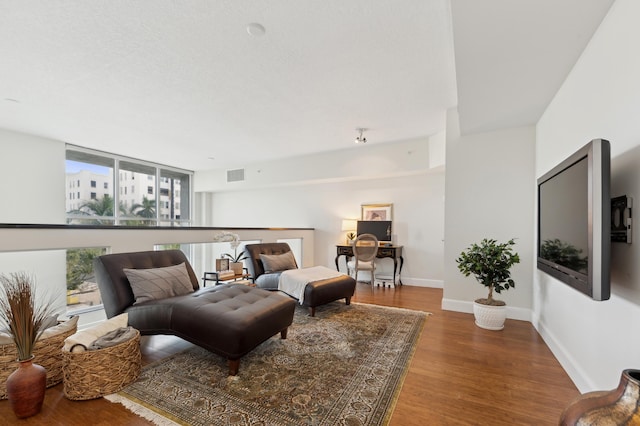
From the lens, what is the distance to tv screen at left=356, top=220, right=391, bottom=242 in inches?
213

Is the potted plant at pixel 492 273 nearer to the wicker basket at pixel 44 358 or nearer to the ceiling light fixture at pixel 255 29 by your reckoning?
the ceiling light fixture at pixel 255 29

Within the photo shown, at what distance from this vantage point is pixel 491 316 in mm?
2939

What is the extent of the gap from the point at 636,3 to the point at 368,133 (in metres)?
3.26

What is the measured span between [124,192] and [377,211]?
555 centimetres

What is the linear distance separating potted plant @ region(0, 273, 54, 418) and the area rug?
39 cm

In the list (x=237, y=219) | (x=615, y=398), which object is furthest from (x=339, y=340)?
(x=237, y=219)

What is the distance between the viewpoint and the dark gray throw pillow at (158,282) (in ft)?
7.98

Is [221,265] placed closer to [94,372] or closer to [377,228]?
[94,372]

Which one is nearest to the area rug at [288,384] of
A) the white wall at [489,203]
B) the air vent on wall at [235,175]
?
the white wall at [489,203]

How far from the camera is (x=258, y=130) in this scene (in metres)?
4.39

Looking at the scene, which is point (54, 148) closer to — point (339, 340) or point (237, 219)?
point (237, 219)

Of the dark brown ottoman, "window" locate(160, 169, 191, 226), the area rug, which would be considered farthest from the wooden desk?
"window" locate(160, 169, 191, 226)

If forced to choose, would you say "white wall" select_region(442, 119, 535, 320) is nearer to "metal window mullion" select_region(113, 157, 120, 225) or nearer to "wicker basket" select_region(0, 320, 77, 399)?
"wicker basket" select_region(0, 320, 77, 399)

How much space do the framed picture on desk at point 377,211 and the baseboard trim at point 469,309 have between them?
216 centimetres
